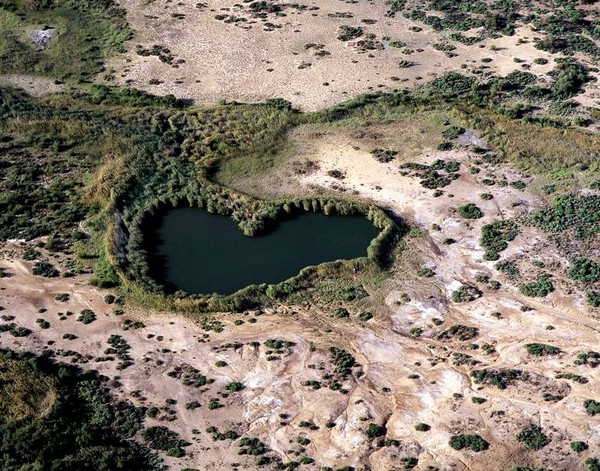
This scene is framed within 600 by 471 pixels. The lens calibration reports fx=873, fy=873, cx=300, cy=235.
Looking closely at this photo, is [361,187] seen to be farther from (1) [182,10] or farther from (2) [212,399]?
(1) [182,10]

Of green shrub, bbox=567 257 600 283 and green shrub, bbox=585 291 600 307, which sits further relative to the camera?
green shrub, bbox=567 257 600 283

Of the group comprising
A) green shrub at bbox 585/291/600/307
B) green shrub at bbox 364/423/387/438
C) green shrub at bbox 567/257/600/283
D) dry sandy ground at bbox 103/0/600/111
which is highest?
dry sandy ground at bbox 103/0/600/111

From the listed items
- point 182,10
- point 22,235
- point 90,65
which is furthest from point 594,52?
point 22,235

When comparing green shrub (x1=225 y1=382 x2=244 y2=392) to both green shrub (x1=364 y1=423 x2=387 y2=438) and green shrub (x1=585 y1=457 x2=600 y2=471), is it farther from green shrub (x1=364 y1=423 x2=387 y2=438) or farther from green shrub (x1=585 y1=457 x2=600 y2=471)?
green shrub (x1=585 y1=457 x2=600 y2=471)

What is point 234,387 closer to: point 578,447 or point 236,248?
point 236,248

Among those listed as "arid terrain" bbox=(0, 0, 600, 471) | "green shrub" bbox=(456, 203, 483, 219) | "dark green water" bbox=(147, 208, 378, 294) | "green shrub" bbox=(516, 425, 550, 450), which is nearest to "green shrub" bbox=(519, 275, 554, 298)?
"arid terrain" bbox=(0, 0, 600, 471)

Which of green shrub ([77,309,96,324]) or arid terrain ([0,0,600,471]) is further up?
arid terrain ([0,0,600,471])
